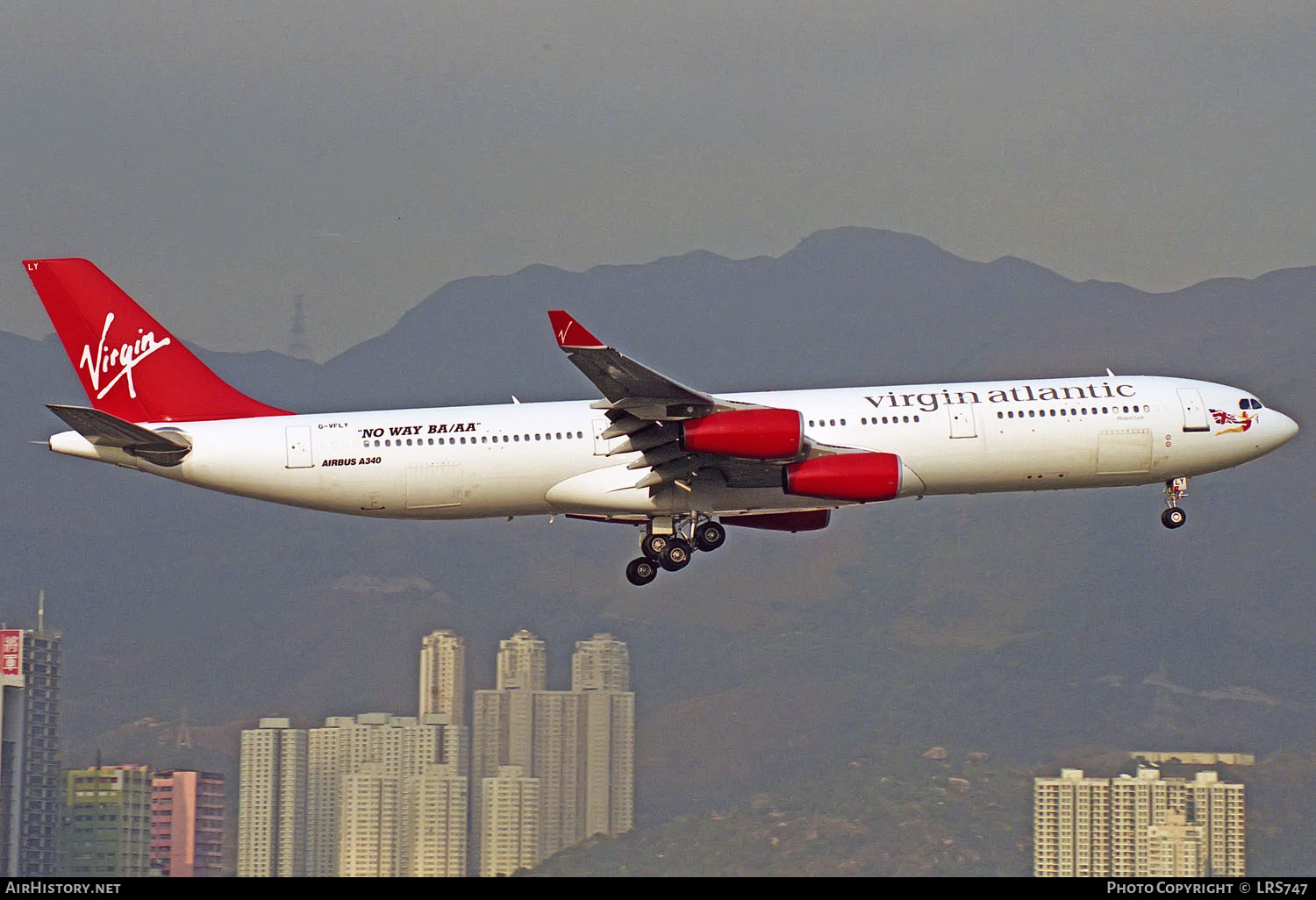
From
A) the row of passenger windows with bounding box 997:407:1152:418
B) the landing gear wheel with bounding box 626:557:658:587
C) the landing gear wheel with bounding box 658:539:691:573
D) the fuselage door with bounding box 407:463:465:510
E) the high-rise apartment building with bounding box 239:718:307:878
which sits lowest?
the high-rise apartment building with bounding box 239:718:307:878

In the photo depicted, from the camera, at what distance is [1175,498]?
54938 mm

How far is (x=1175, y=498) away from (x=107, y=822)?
477ft

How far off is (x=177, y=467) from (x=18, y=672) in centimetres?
16005

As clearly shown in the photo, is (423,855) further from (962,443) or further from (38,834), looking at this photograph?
(962,443)

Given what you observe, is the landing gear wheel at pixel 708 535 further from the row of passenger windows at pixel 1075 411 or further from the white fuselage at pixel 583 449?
the row of passenger windows at pixel 1075 411

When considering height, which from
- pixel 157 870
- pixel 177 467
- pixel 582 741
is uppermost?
pixel 177 467

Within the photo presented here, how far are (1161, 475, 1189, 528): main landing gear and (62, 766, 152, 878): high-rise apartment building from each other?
13616cm

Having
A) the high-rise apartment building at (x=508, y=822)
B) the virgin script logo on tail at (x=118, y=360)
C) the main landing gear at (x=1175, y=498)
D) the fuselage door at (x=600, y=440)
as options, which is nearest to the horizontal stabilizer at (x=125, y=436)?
the virgin script logo on tail at (x=118, y=360)

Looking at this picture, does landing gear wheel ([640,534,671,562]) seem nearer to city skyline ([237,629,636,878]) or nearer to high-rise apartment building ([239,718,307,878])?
city skyline ([237,629,636,878])

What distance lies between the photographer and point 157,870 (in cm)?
17700

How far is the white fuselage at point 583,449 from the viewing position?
5150 centimetres

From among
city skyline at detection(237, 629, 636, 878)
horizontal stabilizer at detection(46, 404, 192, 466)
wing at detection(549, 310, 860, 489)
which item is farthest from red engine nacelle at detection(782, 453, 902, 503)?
city skyline at detection(237, 629, 636, 878)

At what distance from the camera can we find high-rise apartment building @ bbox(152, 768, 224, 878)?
175875 mm
